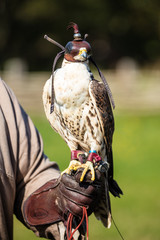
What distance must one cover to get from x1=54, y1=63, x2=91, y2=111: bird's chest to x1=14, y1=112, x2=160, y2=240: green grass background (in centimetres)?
419

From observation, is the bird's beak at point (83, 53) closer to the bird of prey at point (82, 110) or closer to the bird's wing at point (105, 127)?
the bird of prey at point (82, 110)

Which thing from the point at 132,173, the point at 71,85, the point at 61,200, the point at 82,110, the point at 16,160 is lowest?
the point at 132,173

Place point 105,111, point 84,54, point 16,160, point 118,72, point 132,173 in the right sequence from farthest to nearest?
1. point 118,72
2. point 132,173
3. point 16,160
4. point 105,111
5. point 84,54

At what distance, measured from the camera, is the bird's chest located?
245 cm

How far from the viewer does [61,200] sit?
8.83ft

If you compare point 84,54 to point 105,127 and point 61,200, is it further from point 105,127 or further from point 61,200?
point 61,200

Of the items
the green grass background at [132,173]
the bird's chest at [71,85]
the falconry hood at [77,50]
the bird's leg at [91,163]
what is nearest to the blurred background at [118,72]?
the green grass background at [132,173]

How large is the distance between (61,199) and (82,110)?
1.66 ft

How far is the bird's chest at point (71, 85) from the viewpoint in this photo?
8.02 feet

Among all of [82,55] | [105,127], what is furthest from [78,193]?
[82,55]

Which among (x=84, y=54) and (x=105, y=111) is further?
(x=105, y=111)

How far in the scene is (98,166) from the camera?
8.26 feet

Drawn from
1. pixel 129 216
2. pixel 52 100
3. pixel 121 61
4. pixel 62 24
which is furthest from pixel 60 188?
pixel 121 61

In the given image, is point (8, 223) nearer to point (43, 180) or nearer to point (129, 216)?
point (43, 180)
